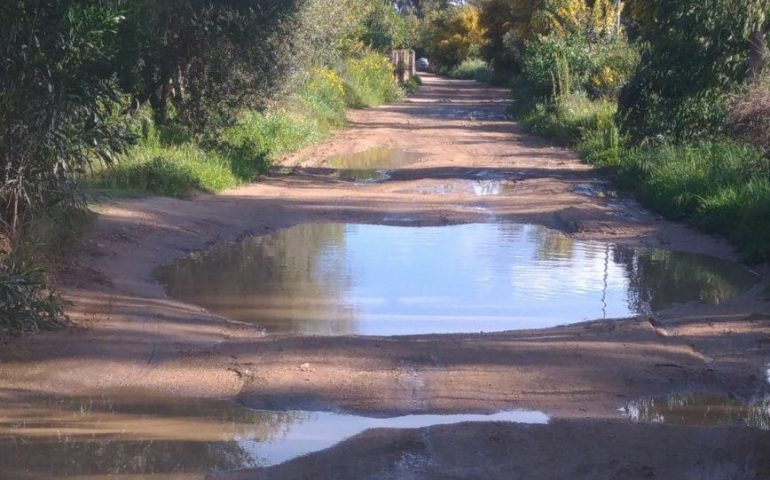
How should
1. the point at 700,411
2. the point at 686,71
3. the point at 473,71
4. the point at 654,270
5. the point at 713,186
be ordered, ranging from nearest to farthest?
1. the point at 700,411
2. the point at 654,270
3. the point at 713,186
4. the point at 686,71
5. the point at 473,71

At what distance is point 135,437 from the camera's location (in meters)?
6.77

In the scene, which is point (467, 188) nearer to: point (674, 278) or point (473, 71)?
point (674, 278)

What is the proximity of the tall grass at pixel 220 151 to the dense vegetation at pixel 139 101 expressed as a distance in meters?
0.04

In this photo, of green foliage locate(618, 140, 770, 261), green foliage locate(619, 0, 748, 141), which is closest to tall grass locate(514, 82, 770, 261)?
green foliage locate(618, 140, 770, 261)

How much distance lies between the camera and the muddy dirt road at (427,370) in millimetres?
6285

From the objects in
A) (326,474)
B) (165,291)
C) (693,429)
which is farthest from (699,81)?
(326,474)

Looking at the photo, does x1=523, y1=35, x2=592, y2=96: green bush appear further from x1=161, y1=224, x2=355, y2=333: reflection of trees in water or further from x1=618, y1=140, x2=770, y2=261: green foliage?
x1=161, y1=224, x2=355, y2=333: reflection of trees in water

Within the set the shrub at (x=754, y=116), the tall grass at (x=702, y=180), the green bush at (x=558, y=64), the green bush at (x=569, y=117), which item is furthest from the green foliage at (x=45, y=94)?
the green bush at (x=558, y=64)

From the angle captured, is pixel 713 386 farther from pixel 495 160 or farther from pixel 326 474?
pixel 495 160

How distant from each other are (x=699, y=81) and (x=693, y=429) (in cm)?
1433

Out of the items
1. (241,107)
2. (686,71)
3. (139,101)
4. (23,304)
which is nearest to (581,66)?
(686,71)

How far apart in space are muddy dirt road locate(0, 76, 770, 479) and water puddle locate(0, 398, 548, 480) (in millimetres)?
187

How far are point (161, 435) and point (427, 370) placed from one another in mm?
2264

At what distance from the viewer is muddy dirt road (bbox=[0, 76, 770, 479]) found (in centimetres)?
629
